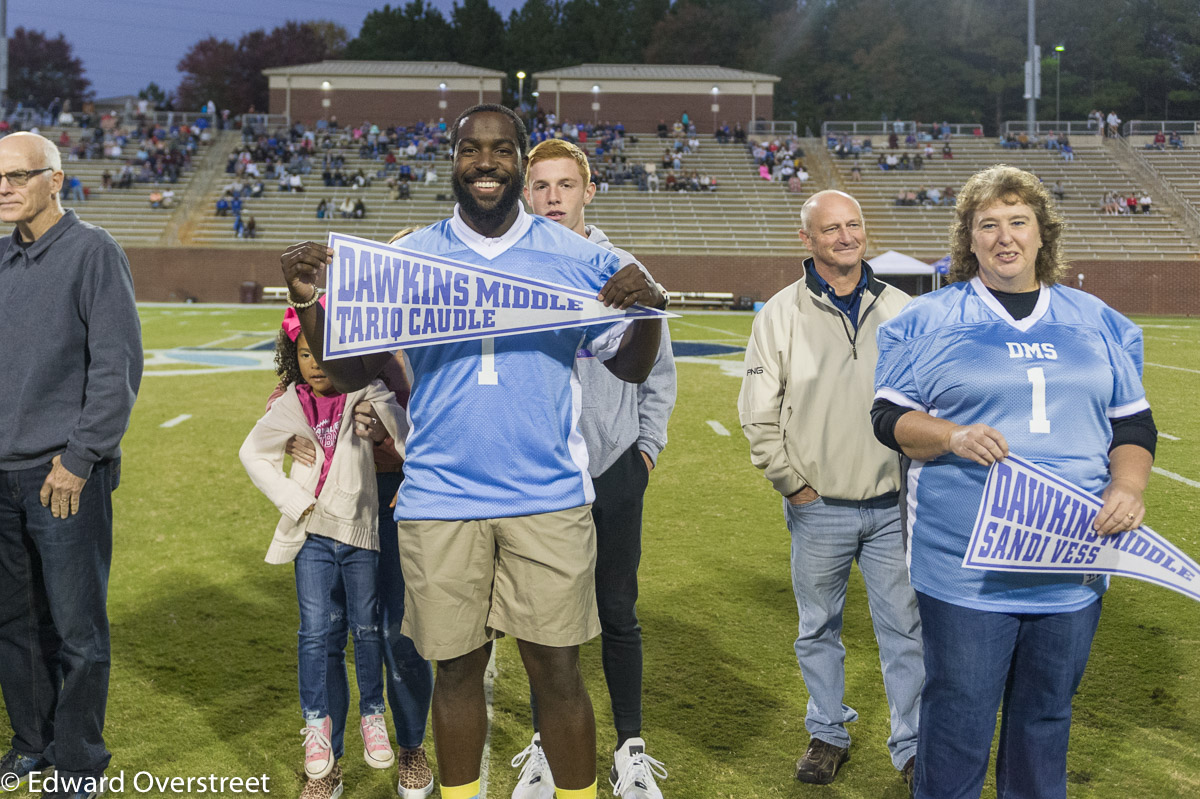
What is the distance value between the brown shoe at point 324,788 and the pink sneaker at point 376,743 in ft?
0.57

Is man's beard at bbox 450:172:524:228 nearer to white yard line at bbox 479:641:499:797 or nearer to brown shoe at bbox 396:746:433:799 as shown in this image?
white yard line at bbox 479:641:499:797

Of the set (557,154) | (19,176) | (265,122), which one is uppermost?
(265,122)

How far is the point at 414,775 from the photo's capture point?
3.45 meters

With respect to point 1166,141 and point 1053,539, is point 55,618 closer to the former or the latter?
point 1053,539

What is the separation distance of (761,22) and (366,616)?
80.9m

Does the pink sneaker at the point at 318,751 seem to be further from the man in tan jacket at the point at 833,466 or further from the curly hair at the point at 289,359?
the man in tan jacket at the point at 833,466

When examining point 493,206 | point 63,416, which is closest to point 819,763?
point 493,206

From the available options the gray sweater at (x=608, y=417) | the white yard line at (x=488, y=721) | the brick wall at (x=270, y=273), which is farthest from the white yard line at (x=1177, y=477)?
the brick wall at (x=270, y=273)

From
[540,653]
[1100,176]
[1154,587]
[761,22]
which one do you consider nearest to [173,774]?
[540,653]

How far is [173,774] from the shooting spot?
11.8 ft

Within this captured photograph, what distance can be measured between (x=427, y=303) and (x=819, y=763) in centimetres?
212

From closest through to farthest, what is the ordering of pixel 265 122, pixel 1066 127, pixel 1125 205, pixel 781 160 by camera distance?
1. pixel 1125 205
2. pixel 781 160
3. pixel 1066 127
4. pixel 265 122

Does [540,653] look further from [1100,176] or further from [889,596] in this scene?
[1100,176]

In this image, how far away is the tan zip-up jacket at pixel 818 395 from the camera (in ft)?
11.7
